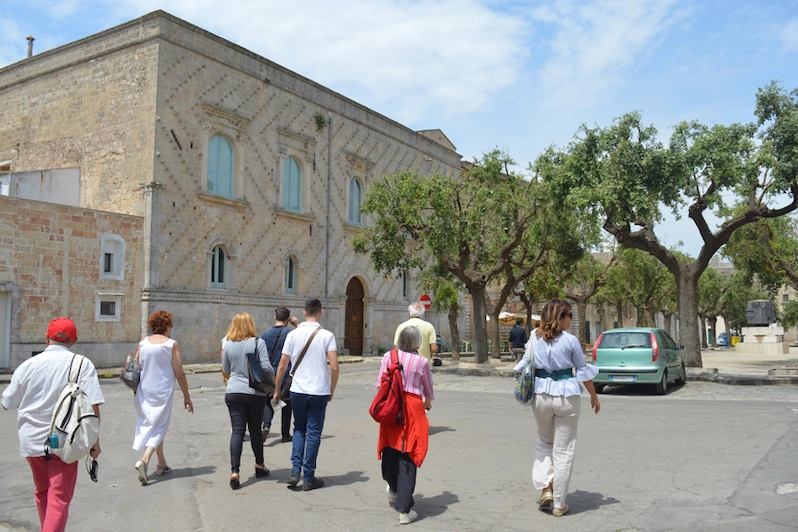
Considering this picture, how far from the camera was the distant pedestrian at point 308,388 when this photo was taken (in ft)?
22.5

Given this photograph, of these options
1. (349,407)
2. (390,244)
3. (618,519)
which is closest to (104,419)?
(349,407)

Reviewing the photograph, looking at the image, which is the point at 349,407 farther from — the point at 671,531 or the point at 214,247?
the point at 214,247

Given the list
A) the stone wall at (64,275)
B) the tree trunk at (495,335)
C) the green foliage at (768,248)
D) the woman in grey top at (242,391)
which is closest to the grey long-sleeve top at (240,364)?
the woman in grey top at (242,391)

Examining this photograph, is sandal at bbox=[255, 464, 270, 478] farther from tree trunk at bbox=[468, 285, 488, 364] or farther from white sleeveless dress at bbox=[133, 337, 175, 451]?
tree trunk at bbox=[468, 285, 488, 364]

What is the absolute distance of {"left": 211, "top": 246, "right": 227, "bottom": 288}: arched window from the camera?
2578cm

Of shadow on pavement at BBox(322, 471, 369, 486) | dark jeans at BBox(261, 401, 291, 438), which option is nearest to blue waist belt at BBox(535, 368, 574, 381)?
shadow on pavement at BBox(322, 471, 369, 486)

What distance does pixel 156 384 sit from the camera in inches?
289

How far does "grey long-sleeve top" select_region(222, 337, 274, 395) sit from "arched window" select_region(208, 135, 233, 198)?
1936cm

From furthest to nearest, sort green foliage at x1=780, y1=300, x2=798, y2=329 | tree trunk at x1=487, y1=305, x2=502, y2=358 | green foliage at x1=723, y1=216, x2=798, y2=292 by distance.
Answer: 1. green foliage at x1=780, y1=300, x2=798, y2=329
2. tree trunk at x1=487, y1=305, x2=502, y2=358
3. green foliage at x1=723, y1=216, x2=798, y2=292

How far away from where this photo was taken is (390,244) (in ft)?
80.6

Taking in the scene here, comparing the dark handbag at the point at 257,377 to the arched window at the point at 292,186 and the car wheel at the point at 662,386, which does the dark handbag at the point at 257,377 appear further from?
the arched window at the point at 292,186

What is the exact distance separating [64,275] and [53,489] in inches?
727

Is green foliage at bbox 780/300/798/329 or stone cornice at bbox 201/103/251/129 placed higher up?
stone cornice at bbox 201/103/251/129

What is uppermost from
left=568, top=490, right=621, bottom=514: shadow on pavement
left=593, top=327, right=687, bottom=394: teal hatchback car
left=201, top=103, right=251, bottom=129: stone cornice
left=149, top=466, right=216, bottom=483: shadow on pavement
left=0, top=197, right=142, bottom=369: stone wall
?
left=201, top=103, right=251, bottom=129: stone cornice
